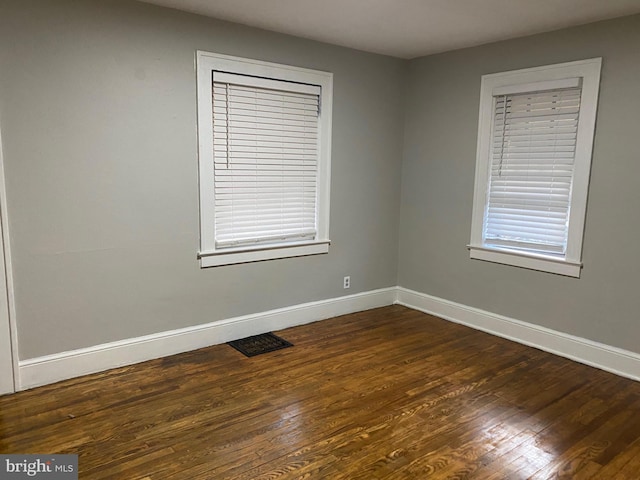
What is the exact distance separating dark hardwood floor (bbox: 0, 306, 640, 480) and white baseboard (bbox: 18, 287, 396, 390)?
3.3 inches

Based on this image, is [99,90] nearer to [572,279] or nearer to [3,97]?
[3,97]

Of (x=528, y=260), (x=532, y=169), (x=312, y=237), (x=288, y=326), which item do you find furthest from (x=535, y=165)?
(x=288, y=326)

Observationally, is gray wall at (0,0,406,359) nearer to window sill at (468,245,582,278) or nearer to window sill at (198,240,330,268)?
window sill at (198,240,330,268)

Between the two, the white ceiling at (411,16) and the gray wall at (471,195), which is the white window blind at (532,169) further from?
the white ceiling at (411,16)

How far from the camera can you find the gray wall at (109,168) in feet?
9.02

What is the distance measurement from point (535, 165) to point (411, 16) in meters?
1.54

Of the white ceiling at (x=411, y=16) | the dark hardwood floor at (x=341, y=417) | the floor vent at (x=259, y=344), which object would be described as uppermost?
the white ceiling at (x=411, y=16)

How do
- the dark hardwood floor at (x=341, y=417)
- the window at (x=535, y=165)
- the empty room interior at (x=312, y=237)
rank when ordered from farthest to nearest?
the window at (x=535, y=165) < the empty room interior at (x=312, y=237) < the dark hardwood floor at (x=341, y=417)

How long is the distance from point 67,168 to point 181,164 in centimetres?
74

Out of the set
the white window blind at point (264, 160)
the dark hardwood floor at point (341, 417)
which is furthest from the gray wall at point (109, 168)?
the dark hardwood floor at point (341, 417)

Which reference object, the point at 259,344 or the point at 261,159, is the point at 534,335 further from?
the point at 261,159

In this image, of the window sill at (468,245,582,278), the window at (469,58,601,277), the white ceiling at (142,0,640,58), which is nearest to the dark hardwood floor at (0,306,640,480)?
the window sill at (468,245,582,278)

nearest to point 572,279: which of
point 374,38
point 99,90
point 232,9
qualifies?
point 374,38

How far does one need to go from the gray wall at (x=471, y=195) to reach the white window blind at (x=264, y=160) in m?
1.17
